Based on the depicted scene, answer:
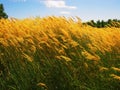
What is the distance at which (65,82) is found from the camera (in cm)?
505

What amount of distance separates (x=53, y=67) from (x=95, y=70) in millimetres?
654

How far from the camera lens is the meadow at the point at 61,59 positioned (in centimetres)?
488

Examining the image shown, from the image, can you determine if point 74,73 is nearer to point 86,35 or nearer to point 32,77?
point 32,77

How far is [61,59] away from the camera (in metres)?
5.32

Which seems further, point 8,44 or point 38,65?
point 8,44

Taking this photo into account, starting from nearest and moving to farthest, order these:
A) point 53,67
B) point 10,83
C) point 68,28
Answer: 1. point 53,67
2. point 10,83
3. point 68,28

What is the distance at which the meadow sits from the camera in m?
4.88

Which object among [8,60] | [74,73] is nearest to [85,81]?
[74,73]

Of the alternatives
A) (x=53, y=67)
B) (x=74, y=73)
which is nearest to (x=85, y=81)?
(x=74, y=73)

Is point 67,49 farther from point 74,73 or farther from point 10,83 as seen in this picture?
point 10,83

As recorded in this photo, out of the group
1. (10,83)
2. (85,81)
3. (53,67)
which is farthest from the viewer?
(10,83)

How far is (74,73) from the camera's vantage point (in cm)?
505

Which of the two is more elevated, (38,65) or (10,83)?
(38,65)

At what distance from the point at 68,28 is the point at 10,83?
1.33 m
